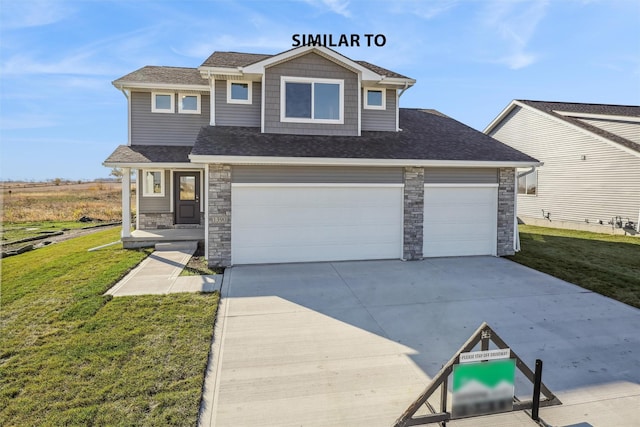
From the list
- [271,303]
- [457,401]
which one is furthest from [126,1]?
[457,401]

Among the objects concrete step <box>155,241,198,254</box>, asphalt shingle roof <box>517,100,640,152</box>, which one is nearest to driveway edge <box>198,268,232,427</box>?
concrete step <box>155,241,198,254</box>

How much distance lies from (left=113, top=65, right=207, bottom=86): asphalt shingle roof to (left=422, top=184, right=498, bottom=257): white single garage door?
923 centimetres

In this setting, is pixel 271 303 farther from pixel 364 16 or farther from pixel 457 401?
pixel 364 16

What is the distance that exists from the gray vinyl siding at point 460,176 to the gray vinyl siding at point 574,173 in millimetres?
8782

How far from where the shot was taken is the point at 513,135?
21109mm

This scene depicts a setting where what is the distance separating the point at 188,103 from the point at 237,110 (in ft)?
10.3

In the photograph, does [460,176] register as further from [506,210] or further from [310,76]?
[310,76]

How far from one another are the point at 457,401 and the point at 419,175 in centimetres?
769

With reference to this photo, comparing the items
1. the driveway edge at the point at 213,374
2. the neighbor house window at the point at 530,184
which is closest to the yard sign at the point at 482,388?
the driveway edge at the point at 213,374

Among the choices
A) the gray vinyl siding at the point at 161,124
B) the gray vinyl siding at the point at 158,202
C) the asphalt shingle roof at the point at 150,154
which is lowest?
the gray vinyl siding at the point at 158,202

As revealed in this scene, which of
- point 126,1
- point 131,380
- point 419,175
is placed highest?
point 126,1

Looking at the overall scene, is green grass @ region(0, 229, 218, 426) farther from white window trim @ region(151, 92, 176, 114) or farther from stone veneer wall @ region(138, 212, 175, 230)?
white window trim @ region(151, 92, 176, 114)

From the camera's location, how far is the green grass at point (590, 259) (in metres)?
7.90

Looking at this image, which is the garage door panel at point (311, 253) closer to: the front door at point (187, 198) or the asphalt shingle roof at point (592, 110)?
the front door at point (187, 198)
